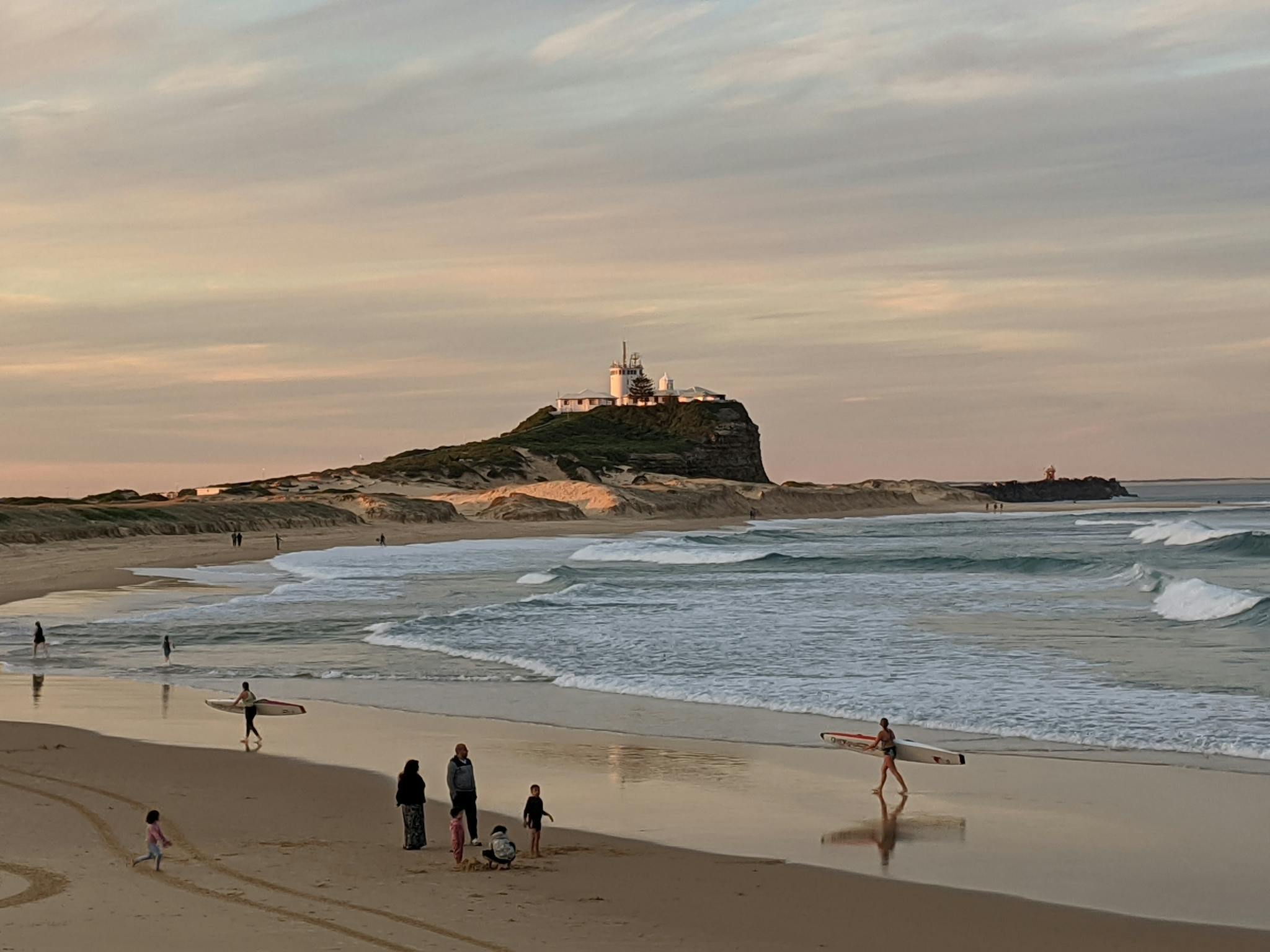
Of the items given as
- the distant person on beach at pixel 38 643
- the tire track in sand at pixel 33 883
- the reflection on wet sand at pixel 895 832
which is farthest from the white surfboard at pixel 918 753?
the distant person on beach at pixel 38 643

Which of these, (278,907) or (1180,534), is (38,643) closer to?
(278,907)

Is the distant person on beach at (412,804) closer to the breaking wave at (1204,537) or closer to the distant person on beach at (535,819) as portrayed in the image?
the distant person on beach at (535,819)

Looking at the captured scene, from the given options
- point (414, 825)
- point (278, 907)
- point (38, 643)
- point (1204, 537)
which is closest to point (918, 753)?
point (414, 825)

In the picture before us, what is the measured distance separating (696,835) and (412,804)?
281cm

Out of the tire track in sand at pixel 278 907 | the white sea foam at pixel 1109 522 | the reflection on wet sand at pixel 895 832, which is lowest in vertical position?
the reflection on wet sand at pixel 895 832

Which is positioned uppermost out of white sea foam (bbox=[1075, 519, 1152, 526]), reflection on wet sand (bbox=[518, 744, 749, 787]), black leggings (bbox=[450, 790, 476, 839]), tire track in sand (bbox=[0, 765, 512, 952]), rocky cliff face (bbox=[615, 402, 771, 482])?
rocky cliff face (bbox=[615, 402, 771, 482])

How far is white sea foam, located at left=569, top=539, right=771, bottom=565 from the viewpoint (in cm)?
6675

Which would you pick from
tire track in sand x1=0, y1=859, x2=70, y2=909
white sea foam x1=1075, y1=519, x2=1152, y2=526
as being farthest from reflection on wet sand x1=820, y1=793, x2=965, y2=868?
white sea foam x1=1075, y1=519, x2=1152, y2=526

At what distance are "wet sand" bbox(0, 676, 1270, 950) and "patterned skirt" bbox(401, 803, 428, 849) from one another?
0.28m

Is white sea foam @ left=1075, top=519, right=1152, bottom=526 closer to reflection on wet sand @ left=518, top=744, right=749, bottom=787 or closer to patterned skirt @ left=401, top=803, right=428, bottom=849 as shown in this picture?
reflection on wet sand @ left=518, top=744, right=749, bottom=787

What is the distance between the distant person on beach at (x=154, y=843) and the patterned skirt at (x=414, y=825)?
2.19 m

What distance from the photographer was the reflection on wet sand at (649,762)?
55.1 feet

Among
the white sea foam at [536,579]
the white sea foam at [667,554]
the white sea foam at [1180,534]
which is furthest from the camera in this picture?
the white sea foam at [1180,534]

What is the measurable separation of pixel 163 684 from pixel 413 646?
268 inches
